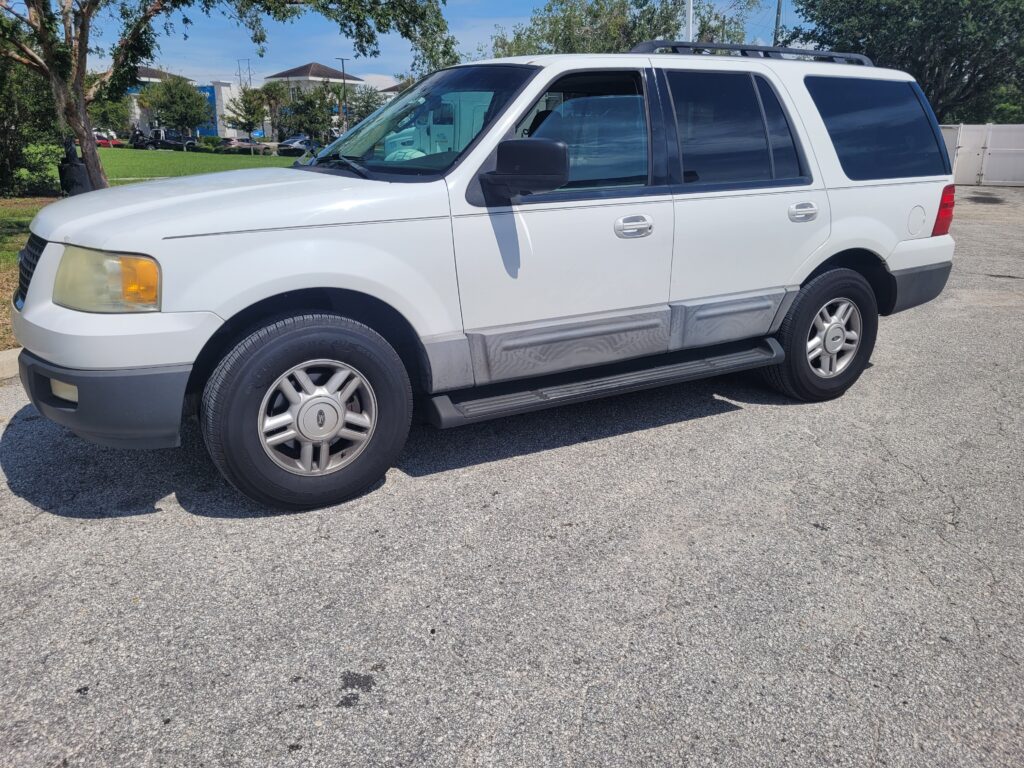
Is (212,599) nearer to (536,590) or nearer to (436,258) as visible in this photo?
(536,590)

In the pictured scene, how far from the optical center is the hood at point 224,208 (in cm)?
334

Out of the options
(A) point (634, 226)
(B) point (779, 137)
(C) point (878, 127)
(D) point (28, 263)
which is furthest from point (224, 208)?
(C) point (878, 127)

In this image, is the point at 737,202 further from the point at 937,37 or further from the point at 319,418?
the point at 937,37

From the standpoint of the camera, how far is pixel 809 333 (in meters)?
5.20

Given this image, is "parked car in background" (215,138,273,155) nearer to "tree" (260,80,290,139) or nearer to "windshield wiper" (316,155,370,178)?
"tree" (260,80,290,139)

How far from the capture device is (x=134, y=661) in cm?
272

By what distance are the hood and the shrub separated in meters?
18.3

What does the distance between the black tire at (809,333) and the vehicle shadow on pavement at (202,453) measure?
0.23 metres

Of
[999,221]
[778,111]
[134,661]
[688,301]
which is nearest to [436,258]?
[688,301]

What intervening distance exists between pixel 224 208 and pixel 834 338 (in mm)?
3723

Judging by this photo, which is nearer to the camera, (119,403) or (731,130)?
(119,403)

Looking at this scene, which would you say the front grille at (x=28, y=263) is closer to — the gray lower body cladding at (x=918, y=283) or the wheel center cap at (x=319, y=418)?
the wheel center cap at (x=319, y=418)

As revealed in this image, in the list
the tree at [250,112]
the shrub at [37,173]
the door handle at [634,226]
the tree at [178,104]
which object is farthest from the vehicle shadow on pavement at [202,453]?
the tree at [250,112]

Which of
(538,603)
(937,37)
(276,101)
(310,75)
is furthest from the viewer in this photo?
(310,75)
